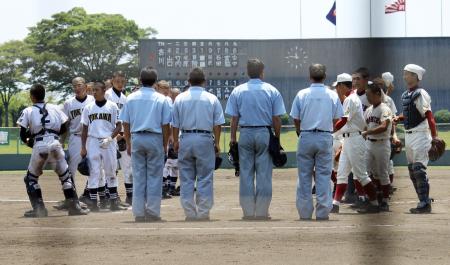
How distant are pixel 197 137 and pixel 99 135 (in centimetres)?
145

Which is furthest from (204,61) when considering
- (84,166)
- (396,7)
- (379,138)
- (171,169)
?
(396,7)

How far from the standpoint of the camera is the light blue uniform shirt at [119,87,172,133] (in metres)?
8.00

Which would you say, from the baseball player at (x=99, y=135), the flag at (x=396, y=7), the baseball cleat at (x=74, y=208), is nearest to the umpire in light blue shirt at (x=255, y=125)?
the baseball player at (x=99, y=135)

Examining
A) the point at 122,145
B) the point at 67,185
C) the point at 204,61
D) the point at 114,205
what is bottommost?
the point at 114,205

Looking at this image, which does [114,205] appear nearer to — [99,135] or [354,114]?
[99,135]

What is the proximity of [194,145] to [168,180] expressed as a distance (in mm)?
3512

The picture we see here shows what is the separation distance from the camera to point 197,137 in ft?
26.3

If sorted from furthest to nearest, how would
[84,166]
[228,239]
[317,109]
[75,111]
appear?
[75,111] < [84,166] < [317,109] < [228,239]

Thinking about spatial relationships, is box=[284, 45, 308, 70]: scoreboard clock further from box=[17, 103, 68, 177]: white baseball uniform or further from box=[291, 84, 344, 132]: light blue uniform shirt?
box=[291, 84, 344, 132]: light blue uniform shirt

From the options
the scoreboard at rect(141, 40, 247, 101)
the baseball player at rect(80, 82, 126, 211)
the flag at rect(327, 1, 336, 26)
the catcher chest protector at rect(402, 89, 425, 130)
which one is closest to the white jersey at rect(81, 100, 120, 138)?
the baseball player at rect(80, 82, 126, 211)

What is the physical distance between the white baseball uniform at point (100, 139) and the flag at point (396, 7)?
6.92 m

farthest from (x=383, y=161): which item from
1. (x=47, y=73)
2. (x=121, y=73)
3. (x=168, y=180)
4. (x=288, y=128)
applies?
(x=288, y=128)

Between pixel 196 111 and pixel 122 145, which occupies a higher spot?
pixel 196 111

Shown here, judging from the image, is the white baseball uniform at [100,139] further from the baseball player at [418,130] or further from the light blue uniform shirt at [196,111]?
the baseball player at [418,130]
